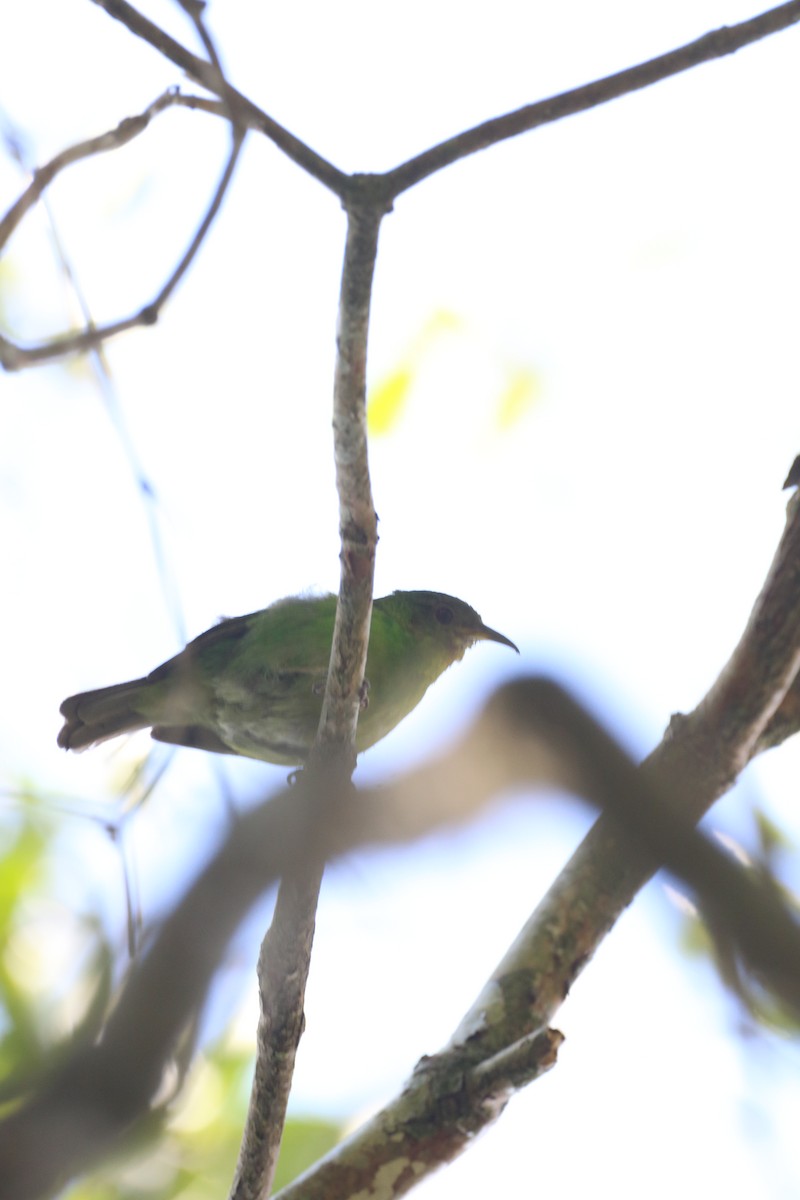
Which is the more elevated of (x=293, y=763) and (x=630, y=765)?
(x=293, y=763)

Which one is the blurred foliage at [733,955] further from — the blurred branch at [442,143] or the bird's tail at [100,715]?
the bird's tail at [100,715]

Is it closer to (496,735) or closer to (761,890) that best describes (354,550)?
(496,735)

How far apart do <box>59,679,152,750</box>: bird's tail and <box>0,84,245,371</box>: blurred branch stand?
9.96 feet

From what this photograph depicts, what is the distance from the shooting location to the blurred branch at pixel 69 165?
2.63m

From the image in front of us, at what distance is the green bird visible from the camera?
5430mm

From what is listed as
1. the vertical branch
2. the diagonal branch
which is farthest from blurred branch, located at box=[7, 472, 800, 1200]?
the diagonal branch

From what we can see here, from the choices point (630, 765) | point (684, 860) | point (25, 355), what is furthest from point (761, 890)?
point (25, 355)

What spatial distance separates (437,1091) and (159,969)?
134 cm

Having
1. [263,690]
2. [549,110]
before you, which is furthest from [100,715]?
[549,110]

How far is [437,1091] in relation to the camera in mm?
2996

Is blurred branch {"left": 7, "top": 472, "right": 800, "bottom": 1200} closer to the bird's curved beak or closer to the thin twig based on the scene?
the thin twig

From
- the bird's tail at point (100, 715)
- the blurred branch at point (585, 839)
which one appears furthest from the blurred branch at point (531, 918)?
the bird's tail at point (100, 715)

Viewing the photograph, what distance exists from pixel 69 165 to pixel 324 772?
6.62 ft

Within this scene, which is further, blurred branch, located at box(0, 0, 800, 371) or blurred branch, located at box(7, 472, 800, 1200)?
blurred branch, located at box(0, 0, 800, 371)
